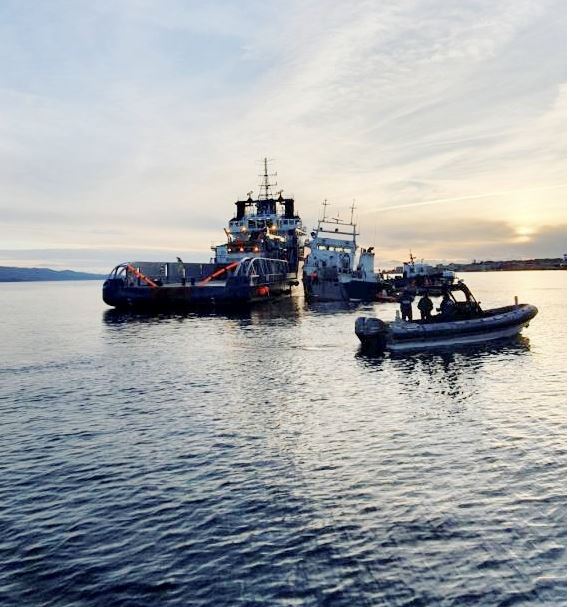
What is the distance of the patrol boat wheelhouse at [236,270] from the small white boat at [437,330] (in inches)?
1395

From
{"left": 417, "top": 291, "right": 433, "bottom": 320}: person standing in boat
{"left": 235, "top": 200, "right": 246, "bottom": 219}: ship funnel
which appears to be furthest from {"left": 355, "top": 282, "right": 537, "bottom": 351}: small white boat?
{"left": 235, "top": 200, "right": 246, "bottom": 219}: ship funnel

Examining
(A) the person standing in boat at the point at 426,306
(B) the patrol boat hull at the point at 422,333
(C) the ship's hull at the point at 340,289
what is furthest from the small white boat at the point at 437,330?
(C) the ship's hull at the point at 340,289

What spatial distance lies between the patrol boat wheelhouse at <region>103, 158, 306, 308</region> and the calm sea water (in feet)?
129

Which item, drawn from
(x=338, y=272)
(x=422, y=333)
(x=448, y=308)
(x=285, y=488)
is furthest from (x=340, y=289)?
(x=285, y=488)

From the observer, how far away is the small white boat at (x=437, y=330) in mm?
36875

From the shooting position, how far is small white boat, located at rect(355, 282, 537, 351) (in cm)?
3688

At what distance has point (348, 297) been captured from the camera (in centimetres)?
8962

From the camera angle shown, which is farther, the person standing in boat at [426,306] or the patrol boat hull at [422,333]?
the person standing in boat at [426,306]

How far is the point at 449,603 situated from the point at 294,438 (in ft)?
31.4

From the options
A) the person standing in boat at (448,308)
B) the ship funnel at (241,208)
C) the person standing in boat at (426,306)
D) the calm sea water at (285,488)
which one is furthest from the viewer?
the ship funnel at (241,208)

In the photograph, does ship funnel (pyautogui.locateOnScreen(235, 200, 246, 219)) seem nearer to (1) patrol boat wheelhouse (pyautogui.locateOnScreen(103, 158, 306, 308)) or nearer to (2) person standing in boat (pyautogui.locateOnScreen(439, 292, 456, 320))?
(1) patrol boat wheelhouse (pyautogui.locateOnScreen(103, 158, 306, 308))

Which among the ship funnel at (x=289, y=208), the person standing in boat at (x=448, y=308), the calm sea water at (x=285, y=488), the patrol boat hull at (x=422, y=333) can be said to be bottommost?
the calm sea water at (x=285, y=488)

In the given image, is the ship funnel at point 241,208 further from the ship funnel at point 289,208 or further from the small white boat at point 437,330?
the small white boat at point 437,330

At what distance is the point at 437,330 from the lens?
122 feet
